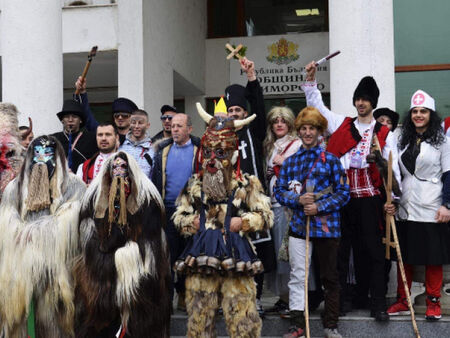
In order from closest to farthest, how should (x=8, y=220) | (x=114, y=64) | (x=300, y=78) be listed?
(x=8, y=220), (x=114, y=64), (x=300, y=78)

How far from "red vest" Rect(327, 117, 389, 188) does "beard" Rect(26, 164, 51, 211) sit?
281cm

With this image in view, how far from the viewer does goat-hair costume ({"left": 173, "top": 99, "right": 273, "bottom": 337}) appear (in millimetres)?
5270

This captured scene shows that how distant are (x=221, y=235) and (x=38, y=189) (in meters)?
1.54

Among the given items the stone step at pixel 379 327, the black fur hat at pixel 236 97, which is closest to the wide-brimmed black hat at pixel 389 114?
the black fur hat at pixel 236 97

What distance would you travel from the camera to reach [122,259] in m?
5.03

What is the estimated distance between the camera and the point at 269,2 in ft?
44.0

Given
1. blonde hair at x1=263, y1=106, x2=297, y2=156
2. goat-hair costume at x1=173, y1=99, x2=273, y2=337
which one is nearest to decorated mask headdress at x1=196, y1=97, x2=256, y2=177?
goat-hair costume at x1=173, y1=99, x2=273, y2=337

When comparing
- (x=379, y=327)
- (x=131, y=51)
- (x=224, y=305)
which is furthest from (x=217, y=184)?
(x=131, y=51)

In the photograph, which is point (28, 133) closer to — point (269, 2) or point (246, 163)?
point (246, 163)

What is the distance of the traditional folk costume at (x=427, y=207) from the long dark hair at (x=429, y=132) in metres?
0.01

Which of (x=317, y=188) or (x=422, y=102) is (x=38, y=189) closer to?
(x=317, y=188)

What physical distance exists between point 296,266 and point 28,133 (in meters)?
3.26

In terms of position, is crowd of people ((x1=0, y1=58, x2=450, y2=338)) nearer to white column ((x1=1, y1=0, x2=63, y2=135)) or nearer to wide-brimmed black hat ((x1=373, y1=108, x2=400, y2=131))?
wide-brimmed black hat ((x1=373, y1=108, x2=400, y2=131))

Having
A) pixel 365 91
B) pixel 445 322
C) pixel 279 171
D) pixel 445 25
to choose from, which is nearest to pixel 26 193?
pixel 279 171
